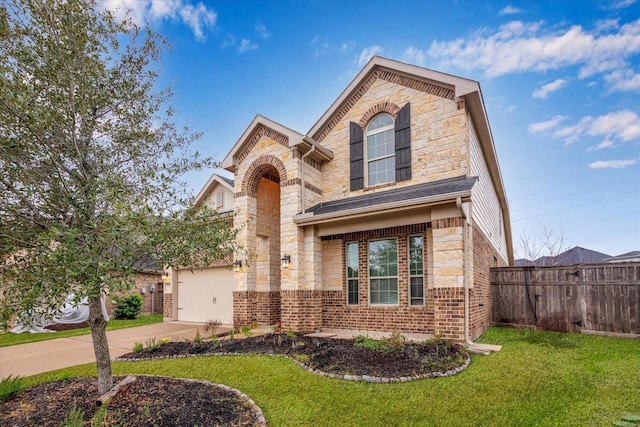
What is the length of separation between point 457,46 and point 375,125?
499 cm

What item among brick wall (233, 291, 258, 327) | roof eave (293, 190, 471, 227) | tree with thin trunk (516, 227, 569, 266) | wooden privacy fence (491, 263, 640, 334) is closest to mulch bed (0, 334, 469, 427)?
brick wall (233, 291, 258, 327)

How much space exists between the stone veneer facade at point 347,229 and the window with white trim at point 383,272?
0.17 m

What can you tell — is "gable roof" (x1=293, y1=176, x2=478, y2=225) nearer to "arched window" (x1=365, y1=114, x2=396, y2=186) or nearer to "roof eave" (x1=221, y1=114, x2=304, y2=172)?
"arched window" (x1=365, y1=114, x2=396, y2=186)

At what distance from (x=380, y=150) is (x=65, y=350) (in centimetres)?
1020

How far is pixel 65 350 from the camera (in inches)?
335

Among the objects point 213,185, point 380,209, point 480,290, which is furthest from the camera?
point 213,185

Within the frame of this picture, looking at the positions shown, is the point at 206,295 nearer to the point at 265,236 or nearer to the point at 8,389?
the point at 265,236

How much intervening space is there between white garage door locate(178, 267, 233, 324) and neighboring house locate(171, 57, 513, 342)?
6.72ft

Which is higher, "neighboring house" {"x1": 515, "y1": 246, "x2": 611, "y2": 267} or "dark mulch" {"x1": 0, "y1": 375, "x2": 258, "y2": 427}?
"neighboring house" {"x1": 515, "y1": 246, "x2": 611, "y2": 267}

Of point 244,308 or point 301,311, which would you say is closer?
point 301,311

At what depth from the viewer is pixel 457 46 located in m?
12.0

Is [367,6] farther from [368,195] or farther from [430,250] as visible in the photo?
[430,250]

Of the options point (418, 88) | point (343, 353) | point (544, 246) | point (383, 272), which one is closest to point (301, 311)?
point (383, 272)

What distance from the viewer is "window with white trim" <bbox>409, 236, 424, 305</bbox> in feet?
28.2
